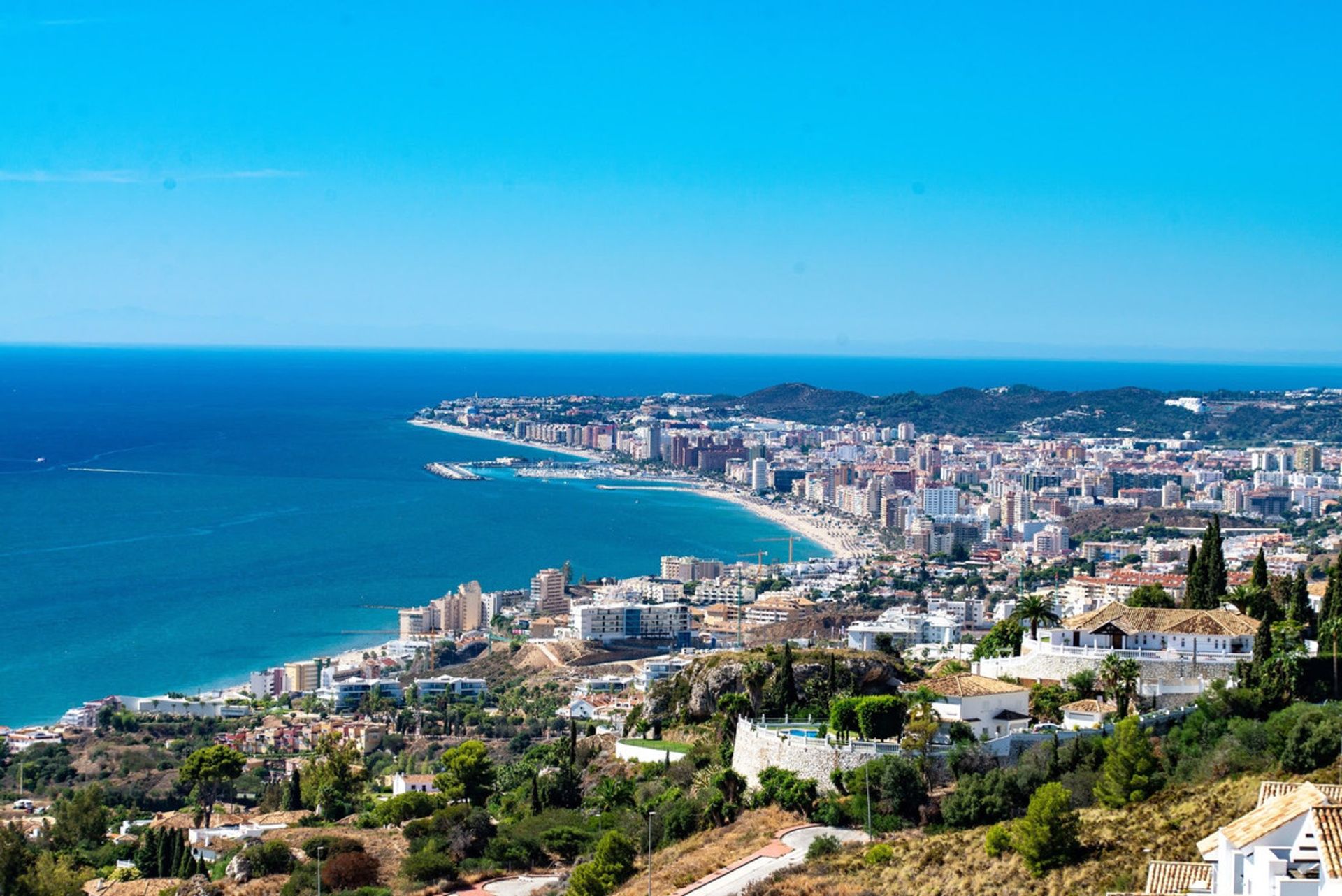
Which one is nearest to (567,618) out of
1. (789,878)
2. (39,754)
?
(39,754)

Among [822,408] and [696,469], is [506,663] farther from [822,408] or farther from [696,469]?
[822,408]

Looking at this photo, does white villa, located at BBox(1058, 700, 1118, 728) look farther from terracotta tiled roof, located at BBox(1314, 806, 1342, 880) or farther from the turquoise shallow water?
the turquoise shallow water

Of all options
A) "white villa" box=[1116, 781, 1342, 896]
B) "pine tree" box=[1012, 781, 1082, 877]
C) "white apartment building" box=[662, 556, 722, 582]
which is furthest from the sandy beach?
"white villa" box=[1116, 781, 1342, 896]

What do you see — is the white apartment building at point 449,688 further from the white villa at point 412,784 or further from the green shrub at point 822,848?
the green shrub at point 822,848

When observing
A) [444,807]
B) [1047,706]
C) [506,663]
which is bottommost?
[506,663]

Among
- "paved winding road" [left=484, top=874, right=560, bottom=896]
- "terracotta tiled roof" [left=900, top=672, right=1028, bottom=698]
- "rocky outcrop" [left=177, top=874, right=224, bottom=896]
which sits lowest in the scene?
"rocky outcrop" [left=177, top=874, right=224, bottom=896]
